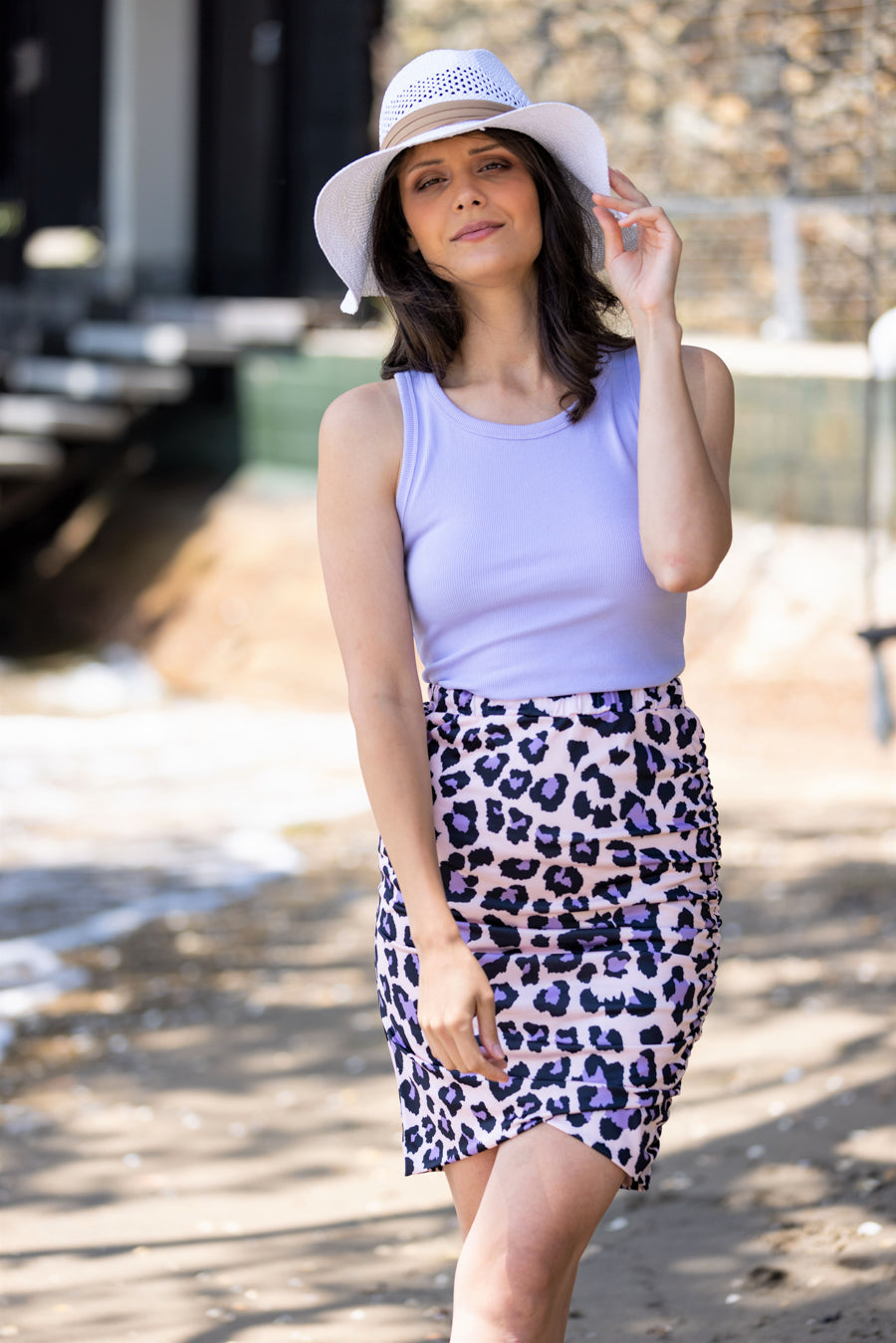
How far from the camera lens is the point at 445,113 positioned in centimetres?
219

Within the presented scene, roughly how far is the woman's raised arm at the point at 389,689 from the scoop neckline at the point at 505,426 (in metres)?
0.07

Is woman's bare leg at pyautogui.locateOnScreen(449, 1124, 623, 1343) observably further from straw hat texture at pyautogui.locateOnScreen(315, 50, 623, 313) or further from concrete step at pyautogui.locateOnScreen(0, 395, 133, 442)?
concrete step at pyautogui.locateOnScreen(0, 395, 133, 442)

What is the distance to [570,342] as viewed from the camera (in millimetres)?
2205

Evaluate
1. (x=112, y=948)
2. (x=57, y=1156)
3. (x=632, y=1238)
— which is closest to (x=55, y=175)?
(x=112, y=948)

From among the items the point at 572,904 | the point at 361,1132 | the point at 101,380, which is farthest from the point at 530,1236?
the point at 101,380

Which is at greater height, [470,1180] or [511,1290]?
[470,1180]

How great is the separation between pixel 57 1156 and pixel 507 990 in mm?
2375

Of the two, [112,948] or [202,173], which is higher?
[202,173]

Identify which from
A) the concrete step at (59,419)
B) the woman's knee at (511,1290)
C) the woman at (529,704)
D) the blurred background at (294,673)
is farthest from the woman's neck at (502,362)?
the concrete step at (59,419)

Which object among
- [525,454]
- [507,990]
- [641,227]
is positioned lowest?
[507,990]

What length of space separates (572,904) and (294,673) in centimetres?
761

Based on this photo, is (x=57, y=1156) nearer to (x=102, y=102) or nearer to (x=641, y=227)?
(x=641, y=227)

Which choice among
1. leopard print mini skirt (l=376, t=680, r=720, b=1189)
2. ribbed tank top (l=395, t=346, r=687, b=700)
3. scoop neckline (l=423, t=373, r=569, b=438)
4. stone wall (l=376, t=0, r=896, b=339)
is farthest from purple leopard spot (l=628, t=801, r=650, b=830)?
stone wall (l=376, t=0, r=896, b=339)

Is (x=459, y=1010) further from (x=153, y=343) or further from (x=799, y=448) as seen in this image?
(x=153, y=343)
